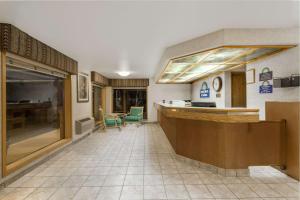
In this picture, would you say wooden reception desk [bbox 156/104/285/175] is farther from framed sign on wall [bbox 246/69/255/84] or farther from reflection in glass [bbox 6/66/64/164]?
reflection in glass [bbox 6/66/64/164]

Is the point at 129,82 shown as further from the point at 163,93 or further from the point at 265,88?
the point at 265,88

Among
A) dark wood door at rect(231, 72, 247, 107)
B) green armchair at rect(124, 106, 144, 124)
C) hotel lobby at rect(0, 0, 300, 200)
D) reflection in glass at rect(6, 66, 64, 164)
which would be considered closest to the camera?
hotel lobby at rect(0, 0, 300, 200)

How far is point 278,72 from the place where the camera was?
11.0 feet

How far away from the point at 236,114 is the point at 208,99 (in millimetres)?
4706

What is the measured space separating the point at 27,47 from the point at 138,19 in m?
2.18

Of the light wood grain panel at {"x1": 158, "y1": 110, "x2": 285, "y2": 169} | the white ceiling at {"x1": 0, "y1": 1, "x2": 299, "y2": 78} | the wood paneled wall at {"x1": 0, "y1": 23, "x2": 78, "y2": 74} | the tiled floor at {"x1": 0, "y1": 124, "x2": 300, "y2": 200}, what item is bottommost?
the tiled floor at {"x1": 0, "y1": 124, "x2": 300, "y2": 200}

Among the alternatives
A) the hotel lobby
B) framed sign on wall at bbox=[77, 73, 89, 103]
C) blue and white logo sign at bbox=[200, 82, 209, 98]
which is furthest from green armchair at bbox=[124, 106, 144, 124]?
the hotel lobby

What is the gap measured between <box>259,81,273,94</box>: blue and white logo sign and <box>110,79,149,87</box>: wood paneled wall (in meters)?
6.62

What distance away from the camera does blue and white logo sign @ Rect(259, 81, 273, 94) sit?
3.56 m

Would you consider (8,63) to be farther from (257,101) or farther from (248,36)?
(257,101)

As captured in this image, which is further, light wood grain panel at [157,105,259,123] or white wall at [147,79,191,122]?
white wall at [147,79,191,122]

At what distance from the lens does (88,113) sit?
682 cm

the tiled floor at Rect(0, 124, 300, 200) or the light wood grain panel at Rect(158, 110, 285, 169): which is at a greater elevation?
the light wood grain panel at Rect(158, 110, 285, 169)

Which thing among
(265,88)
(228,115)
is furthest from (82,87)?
(265,88)
